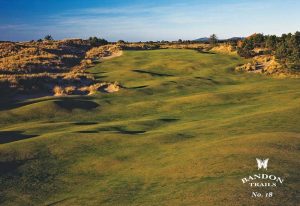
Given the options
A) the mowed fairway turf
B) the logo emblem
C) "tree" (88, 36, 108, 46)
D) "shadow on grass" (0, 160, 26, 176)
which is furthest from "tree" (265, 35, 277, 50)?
"shadow on grass" (0, 160, 26, 176)

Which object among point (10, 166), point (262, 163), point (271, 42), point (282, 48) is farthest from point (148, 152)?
point (271, 42)

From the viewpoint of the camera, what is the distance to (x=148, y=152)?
21.1 meters

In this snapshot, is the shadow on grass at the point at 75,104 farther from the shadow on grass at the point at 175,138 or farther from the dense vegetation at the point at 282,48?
the dense vegetation at the point at 282,48

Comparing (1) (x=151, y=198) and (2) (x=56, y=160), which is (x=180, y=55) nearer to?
(2) (x=56, y=160)

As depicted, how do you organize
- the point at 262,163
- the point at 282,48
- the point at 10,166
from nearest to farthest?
1. the point at 262,163
2. the point at 10,166
3. the point at 282,48

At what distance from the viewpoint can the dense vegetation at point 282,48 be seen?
61844 millimetres

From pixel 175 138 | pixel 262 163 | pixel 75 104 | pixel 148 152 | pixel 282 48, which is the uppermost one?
pixel 282 48

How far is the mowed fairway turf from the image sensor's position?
15.3m

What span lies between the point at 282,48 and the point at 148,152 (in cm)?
4935

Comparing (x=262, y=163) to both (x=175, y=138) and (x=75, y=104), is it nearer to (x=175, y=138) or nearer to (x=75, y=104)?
(x=175, y=138)

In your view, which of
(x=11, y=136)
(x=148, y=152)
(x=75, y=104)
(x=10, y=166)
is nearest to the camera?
(x=10, y=166)

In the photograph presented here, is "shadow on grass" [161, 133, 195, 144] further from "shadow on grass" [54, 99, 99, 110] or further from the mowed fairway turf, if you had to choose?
"shadow on grass" [54, 99, 99, 110]

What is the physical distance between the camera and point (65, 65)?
77750 mm

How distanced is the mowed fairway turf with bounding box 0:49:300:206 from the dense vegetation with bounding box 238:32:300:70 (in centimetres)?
2482
